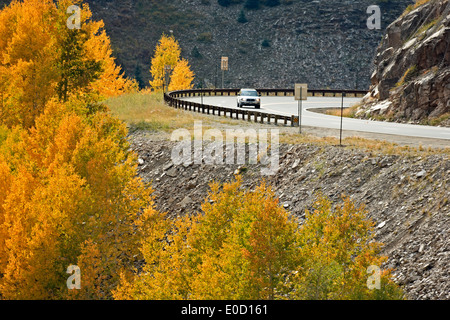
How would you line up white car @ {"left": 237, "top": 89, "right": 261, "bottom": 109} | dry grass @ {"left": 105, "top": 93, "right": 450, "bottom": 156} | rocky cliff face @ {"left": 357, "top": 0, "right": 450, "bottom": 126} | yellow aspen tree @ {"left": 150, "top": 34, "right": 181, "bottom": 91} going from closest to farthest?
1. dry grass @ {"left": 105, "top": 93, "right": 450, "bottom": 156}
2. rocky cliff face @ {"left": 357, "top": 0, "right": 450, "bottom": 126}
3. white car @ {"left": 237, "top": 89, "right": 261, "bottom": 109}
4. yellow aspen tree @ {"left": 150, "top": 34, "right": 181, "bottom": 91}

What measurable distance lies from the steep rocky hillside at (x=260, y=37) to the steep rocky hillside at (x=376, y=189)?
67399mm

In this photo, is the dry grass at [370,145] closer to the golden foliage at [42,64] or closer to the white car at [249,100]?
the golden foliage at [42,64]

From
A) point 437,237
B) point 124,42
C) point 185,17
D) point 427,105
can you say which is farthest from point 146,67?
point 437,237

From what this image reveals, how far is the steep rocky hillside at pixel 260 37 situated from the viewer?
9800 cm

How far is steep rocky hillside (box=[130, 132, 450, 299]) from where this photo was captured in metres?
16.7

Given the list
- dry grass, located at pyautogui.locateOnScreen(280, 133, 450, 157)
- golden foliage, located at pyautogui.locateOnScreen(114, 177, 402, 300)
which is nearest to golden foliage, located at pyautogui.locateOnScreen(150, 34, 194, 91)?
dry grass, located at pyautogui.locateOnScreen(280, 133, 450, 157)

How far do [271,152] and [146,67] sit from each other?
76543 mm

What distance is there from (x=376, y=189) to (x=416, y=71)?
17.6 m

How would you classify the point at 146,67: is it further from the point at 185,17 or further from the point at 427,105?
the point at 427,105

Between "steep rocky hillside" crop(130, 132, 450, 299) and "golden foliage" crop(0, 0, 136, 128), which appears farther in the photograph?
"golden foliage" crop(0, 0, 136, 128)

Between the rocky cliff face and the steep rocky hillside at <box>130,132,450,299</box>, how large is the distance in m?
10.4

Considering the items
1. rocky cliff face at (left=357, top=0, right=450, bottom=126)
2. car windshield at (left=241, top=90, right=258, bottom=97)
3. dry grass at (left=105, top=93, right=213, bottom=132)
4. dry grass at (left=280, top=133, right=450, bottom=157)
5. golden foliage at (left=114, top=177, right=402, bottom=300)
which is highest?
rocky cliff face at (left=357, top=0, right=450, bottom=126)

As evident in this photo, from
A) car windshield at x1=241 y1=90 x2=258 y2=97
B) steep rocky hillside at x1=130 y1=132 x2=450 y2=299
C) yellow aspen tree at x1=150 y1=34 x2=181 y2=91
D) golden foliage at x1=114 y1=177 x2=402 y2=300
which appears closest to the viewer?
golden foliage at x1=114 y1=177 x2=402 y2=300

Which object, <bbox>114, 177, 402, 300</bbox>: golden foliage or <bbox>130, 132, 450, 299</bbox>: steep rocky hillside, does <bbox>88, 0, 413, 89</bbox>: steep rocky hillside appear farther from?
<bbox>114, 177, 402, 300</bbox>: golden foliage
